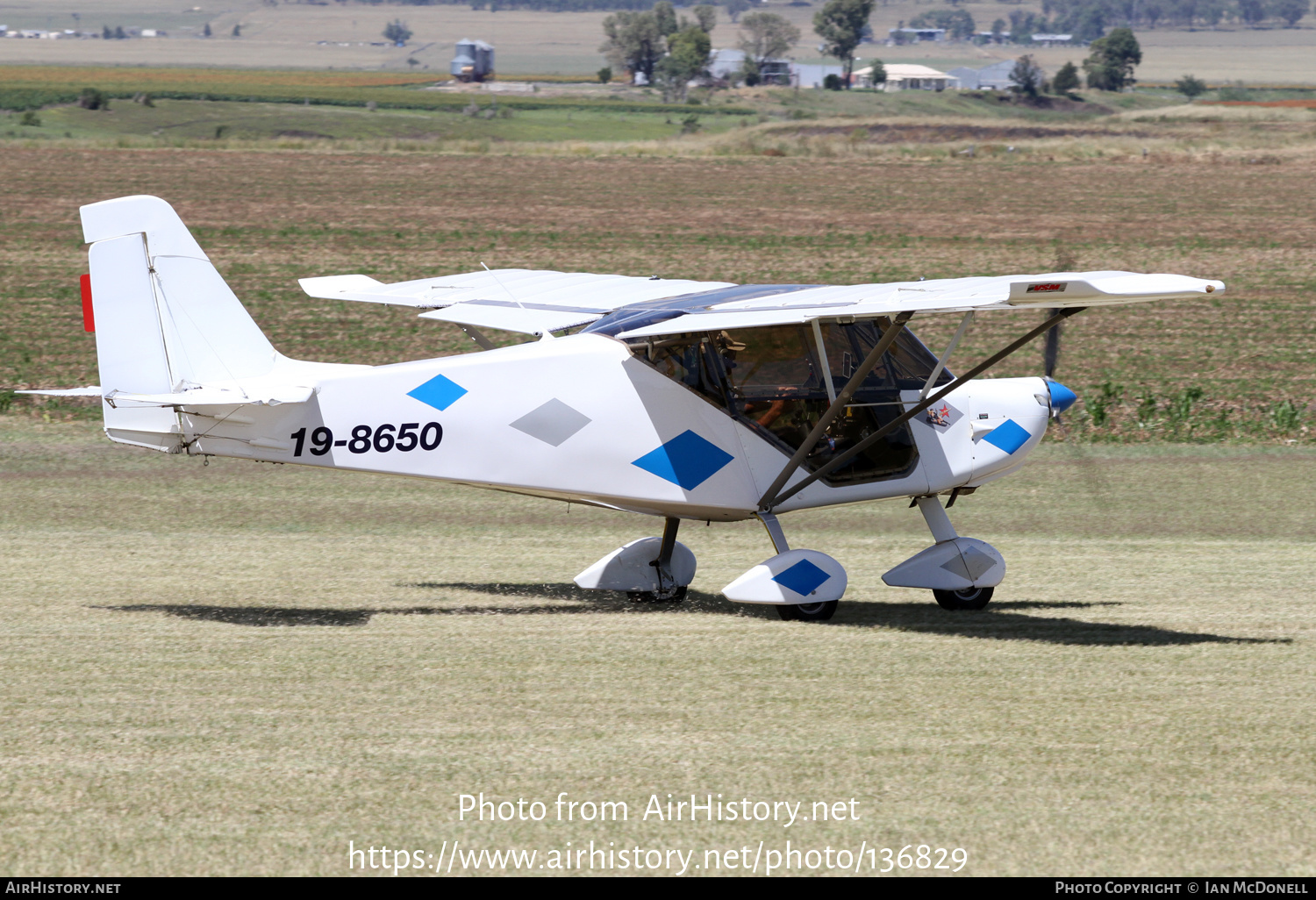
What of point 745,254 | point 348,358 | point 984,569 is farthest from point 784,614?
point 745,254

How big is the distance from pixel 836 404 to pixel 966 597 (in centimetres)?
197

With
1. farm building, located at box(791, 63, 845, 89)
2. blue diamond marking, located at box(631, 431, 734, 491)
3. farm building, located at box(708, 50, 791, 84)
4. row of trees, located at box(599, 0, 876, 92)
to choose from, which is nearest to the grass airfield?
blue diamond marking, located at box(631, 431, 734, 491)

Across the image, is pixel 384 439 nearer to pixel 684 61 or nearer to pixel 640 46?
pixel 684 61

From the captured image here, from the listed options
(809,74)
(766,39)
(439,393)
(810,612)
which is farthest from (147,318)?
(809,74)

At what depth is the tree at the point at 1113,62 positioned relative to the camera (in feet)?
550

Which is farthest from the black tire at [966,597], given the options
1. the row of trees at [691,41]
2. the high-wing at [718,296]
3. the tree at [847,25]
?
the tree at [847,25]

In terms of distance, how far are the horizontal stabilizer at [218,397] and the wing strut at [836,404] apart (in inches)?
122

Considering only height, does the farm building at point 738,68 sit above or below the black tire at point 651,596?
above

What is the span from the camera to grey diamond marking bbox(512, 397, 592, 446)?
348 inches

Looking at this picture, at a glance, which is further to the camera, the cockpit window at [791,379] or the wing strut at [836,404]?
the cockpit window at [791,379]

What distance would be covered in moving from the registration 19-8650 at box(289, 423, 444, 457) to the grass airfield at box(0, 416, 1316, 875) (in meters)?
1.15

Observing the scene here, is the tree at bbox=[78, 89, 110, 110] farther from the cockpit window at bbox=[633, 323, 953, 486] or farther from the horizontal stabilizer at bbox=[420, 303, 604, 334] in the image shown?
the cockpit window at bbox=[633, 323, 953, 486]

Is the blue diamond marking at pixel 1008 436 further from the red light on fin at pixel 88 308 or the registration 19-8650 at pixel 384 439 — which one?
the red light on fin at pixel 88 308

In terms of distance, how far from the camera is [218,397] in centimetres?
843
